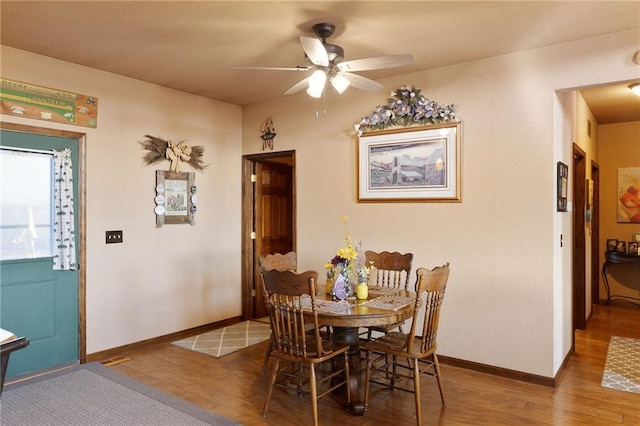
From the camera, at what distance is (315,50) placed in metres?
2.57

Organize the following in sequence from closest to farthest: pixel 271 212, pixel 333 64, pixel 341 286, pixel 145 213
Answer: pixel 333 64 < pixel 341 286 < pixel 145 213 < pixel 271 212

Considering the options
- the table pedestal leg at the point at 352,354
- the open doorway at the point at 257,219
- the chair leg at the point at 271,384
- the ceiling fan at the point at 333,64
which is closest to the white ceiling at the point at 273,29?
the ceiling fan at the point at 333,64

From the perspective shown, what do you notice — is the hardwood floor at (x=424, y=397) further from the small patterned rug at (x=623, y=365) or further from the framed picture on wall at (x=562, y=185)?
the framed picture on wall at (x=562, y=185)

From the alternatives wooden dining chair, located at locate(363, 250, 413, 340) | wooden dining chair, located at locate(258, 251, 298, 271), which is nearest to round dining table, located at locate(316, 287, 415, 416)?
wooden dining chair, located at locate(363, 250, 413, 340)

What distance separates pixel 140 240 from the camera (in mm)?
4250

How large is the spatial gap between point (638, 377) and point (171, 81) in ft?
16.2

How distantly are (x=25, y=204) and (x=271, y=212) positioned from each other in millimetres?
2813

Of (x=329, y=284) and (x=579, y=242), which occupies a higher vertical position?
(x=579, y=242)

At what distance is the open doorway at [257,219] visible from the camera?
17.5 ft

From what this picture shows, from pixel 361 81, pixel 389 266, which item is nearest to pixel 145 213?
pixel 389 266

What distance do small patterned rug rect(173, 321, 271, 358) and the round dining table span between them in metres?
1.55

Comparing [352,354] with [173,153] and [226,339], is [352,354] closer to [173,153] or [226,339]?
[226,339]

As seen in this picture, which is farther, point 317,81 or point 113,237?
point 113,237

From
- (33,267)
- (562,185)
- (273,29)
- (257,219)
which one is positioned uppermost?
(273,29)
